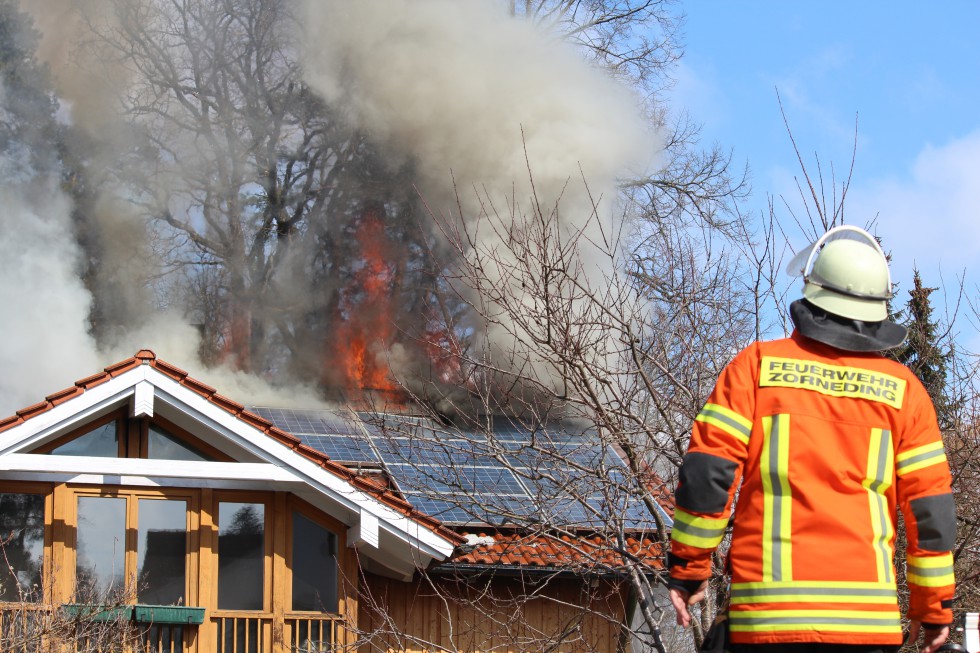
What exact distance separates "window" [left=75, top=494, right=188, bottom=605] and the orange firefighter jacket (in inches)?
318

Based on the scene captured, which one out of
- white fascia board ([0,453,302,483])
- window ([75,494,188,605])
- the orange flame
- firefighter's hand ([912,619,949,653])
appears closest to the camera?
firefighter's hand ([912,619,949,653])

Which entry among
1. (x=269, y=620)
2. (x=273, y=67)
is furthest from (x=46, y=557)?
(x=273, y=67)

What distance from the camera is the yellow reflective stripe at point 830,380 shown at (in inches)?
151

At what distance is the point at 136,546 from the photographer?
11195 millimetres

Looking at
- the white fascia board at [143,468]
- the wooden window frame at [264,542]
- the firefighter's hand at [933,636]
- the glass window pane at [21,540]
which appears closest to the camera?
the firefighter's hand at [933,636]

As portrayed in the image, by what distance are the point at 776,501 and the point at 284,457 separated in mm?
7687

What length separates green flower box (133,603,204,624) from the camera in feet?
35.1

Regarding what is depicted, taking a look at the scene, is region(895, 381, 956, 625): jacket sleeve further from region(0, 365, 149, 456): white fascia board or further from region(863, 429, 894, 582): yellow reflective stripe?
region(0, 365, 149, 456): white fascia board

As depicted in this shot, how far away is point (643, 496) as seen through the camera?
8.02 m

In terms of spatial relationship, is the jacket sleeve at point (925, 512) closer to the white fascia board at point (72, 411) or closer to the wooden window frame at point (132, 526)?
the white fascia board at point (72, 411)

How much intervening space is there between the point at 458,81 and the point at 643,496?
35.8 feet

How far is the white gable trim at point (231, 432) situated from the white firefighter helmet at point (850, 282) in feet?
23.3

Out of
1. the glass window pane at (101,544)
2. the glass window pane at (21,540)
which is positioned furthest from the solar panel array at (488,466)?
the glass window pane at (21,540)

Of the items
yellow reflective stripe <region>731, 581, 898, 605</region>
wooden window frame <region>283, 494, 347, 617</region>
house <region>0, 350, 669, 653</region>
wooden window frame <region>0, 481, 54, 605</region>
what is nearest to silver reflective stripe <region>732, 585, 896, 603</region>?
yellow reflective stripe <region>731, 581, 898, 605</region>
